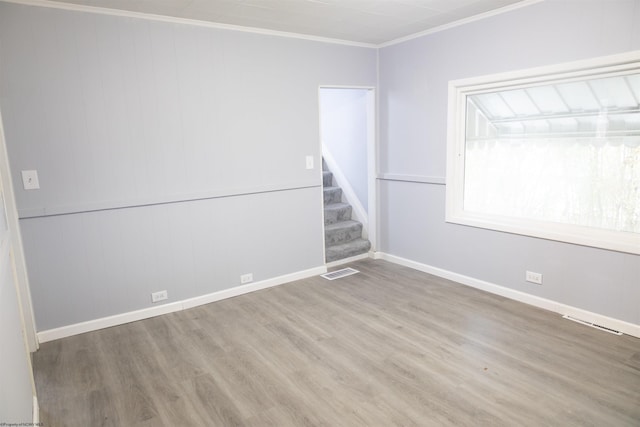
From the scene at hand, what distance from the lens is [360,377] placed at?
2.55 metres

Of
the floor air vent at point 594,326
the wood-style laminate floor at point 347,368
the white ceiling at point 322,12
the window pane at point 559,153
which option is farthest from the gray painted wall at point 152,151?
the floor air vent at point 594,326

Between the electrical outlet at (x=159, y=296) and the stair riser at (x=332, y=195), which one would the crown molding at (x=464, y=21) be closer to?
the stair riser at (x=332, y=195)

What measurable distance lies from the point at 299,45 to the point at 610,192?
308 centimetres

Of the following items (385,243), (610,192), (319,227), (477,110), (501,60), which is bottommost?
(385,243)

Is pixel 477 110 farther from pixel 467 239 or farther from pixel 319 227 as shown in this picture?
pixel 319 227

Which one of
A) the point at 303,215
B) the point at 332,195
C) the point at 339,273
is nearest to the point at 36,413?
the point at 303,215

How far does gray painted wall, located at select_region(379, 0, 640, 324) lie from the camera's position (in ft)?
9.50

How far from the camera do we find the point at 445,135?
13.1ft

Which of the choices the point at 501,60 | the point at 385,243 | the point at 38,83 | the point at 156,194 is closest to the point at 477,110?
the point at 501,60

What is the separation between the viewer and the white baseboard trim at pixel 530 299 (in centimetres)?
295

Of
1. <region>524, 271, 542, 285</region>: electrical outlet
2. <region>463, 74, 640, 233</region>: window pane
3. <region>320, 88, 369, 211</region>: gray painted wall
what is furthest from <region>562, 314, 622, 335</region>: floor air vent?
<region>320, 88, 369, 211</region>: gray painted wall

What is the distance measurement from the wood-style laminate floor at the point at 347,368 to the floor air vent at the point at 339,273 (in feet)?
2.45

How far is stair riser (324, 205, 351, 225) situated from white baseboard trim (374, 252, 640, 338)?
36.8 inches

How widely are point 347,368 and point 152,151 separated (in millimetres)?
2377
